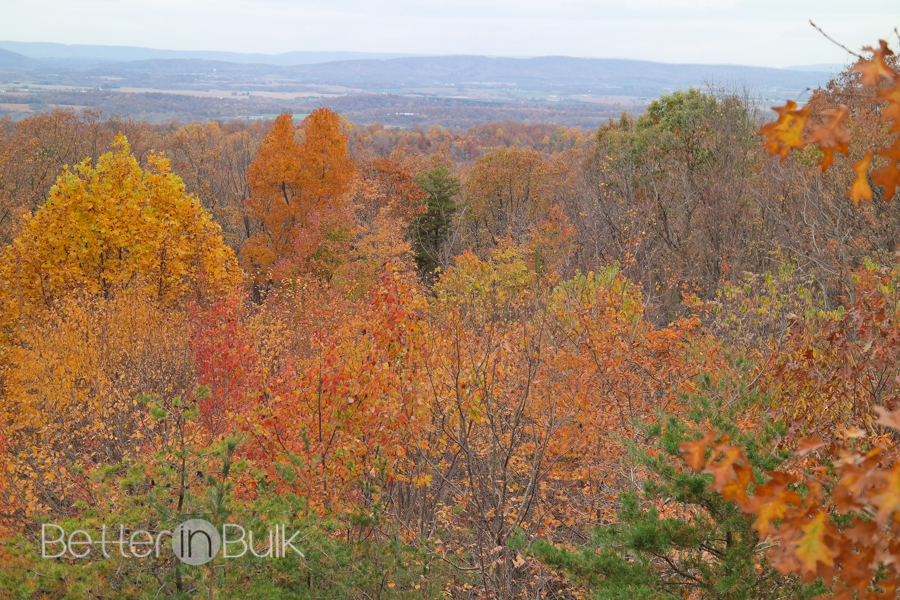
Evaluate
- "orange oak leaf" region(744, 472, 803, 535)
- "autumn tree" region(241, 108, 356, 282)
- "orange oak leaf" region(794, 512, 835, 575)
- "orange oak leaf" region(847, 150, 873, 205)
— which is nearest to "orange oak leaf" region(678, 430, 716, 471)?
"orange oak leaf" region(744, 472, 803, 535)

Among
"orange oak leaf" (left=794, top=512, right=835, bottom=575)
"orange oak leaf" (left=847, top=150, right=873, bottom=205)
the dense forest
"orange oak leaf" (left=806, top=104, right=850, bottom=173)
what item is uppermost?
"orange oak leaf" (left=806, top=104, right=850, bottom=173)

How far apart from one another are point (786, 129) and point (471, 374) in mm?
6230

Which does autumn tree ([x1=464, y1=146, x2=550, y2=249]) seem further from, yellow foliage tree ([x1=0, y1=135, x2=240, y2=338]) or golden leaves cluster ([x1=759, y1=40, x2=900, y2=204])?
golden leaves cluster ([x1=759, y1=40, x2=900, y2=204])

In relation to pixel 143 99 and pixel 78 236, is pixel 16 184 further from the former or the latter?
pixel 143 99

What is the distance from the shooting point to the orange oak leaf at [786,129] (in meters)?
2.24

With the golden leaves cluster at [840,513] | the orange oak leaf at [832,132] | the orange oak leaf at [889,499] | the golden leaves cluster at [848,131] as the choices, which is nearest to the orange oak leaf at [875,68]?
the golden leaves cluster at [848,131]

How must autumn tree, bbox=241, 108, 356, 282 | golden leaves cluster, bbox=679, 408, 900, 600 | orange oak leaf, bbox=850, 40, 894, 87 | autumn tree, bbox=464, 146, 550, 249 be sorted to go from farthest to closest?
1. autumn tree, bbox=464, 146, 550, 249
2. autumn tree, bbox=241, 108, 356, 282
3. orange oak leaf, bbox=850, 40, 894, 87
4. golden leaves cluster, bbox=679, 408, 900, 600

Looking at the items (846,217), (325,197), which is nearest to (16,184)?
(325,197)

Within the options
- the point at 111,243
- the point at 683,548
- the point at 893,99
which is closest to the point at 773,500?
the point at 893,99

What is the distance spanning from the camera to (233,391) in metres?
15.5

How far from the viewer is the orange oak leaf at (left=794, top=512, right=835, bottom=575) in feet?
6.66

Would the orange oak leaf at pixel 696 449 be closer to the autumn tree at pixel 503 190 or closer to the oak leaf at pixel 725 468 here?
the oak leaf at pixel 725 468

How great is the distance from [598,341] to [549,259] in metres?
17.8

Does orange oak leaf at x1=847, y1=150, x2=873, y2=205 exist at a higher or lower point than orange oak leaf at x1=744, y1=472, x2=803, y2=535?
higher
